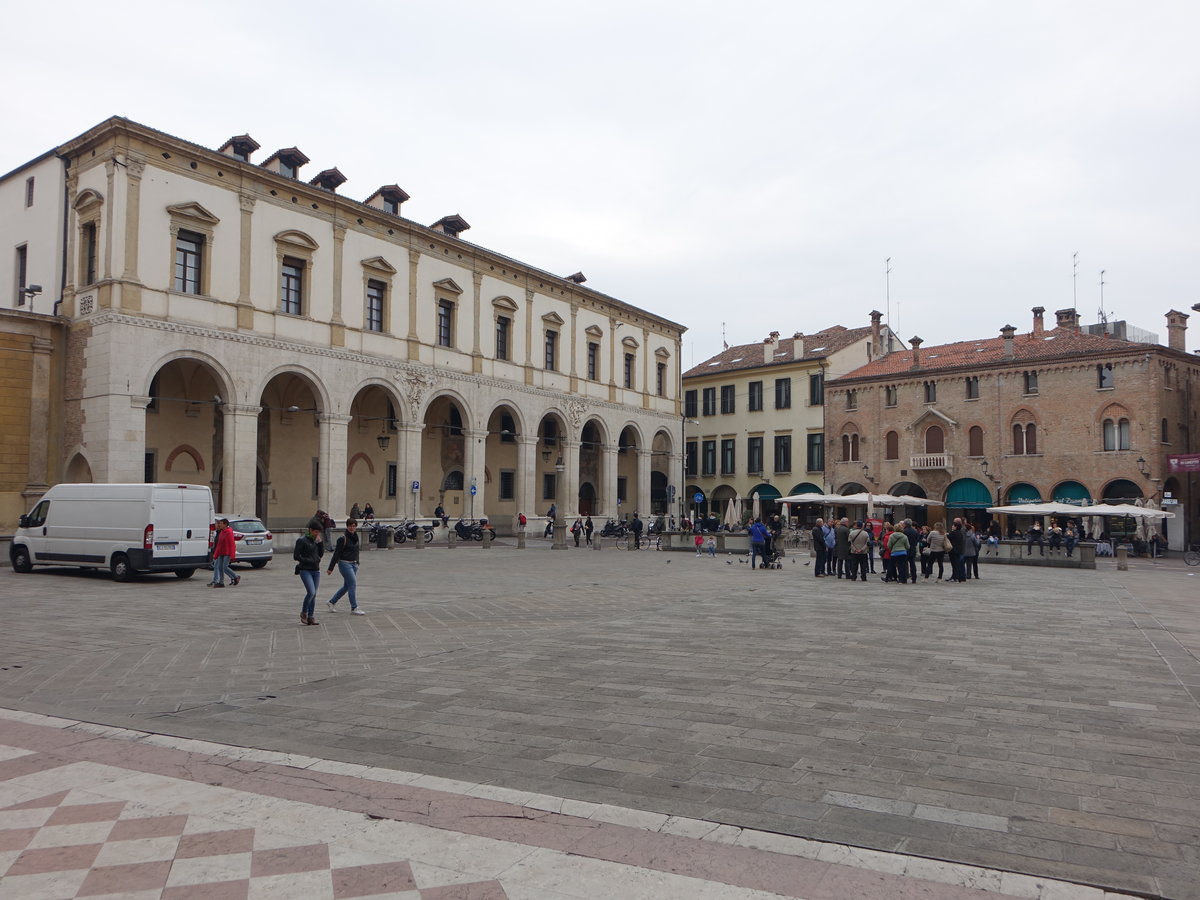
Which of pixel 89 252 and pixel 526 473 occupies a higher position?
pixel 89 252

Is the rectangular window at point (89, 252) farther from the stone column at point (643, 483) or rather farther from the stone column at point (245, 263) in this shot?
the stone column at point (643, 483)

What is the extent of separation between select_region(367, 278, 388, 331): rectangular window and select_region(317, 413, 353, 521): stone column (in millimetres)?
4286

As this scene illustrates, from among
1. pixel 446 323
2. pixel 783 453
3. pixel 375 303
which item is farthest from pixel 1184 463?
pixel 375 303

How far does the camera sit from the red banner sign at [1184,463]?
35.9 meters

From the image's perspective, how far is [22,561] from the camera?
19781mm

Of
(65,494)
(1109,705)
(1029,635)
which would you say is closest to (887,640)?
(1029,635)

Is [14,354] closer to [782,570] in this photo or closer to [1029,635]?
[782,570]

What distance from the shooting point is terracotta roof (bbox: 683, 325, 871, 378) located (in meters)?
49.7

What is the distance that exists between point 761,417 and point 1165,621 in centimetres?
3889

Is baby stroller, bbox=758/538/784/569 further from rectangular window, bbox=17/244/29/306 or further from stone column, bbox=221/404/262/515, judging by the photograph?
rectangular window, bbox=17/244/29/306

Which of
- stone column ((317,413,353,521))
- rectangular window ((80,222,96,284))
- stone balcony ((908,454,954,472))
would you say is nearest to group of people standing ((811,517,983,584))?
stone column ((317,413,353,521))

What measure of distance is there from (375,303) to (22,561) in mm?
16952

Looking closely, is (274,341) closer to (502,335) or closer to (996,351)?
(502,335)

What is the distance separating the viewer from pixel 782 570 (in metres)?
24.2
